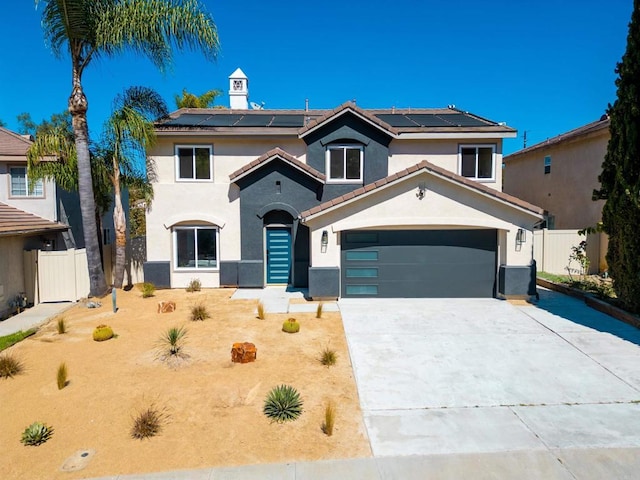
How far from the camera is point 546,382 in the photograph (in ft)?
23.1

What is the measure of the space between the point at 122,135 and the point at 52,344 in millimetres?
7854

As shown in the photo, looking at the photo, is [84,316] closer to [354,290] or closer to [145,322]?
[145,322]

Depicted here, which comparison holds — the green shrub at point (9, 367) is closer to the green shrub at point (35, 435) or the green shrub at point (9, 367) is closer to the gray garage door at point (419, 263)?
the green shrub at point (35, 435)

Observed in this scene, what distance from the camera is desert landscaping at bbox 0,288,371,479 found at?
500cm

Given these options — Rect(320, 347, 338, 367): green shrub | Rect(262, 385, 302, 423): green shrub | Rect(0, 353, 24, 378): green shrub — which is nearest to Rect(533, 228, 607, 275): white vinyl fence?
Rect(320, 347, 338, 367): green shrub

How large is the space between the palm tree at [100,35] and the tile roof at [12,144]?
11.6ft

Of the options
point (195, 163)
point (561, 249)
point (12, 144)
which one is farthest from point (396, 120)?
point (12, 144)

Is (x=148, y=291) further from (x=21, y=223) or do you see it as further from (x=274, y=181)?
(x=274, y=181)

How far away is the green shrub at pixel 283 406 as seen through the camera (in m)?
5.82

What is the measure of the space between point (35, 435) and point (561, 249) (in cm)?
1928

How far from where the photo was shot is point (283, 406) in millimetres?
5887

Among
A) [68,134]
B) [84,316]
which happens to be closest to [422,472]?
[84,316]

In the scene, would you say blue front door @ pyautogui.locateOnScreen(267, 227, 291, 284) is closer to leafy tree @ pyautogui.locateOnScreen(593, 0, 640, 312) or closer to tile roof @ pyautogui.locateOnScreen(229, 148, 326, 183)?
tile roof @ pyautogui.locateOnScreen(229, 148, 326, 183)

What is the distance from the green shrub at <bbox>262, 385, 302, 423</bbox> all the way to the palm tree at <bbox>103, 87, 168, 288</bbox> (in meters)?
11.1
